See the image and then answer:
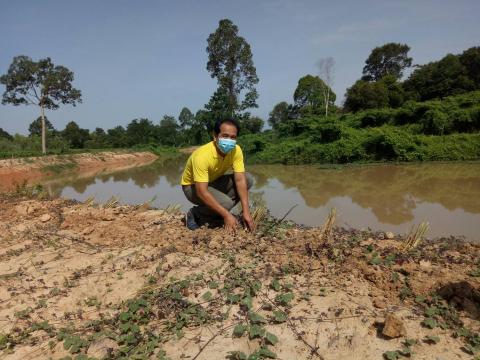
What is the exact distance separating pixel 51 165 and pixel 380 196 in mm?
18318

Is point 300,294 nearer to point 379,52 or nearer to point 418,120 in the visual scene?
point 418,120

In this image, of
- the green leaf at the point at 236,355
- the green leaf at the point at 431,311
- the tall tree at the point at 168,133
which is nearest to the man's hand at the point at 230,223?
the green leaf at the point at 236,355

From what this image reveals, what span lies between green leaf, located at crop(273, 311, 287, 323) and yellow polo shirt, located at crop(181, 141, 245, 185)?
65.8 inches

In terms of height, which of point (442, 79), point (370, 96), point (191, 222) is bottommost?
point (191, 222)

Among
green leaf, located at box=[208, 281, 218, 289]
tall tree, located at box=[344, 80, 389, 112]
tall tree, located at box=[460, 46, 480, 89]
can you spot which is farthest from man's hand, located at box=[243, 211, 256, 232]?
tall tree, located at box=[460, 46, 480, 89]

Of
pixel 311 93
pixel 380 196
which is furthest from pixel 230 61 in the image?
pixel 380 196

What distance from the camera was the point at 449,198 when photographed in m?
7.46

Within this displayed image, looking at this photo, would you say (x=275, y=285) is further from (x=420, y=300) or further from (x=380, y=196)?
(x=380, y=196)

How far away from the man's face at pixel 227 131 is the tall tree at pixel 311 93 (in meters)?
31.7

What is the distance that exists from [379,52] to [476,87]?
14.9m

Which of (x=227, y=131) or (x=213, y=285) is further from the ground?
(x=227, y=131)

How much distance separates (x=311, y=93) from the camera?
118ft

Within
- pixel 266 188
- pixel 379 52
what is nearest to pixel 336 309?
pixel 266 188

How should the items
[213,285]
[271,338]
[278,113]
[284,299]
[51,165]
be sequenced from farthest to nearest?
[278,113], [51,165], [213,285], [284,299], [271,338]
